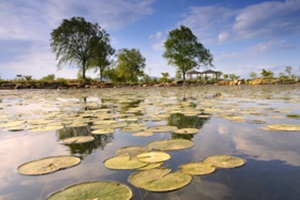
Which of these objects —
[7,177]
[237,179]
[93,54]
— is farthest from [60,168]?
[93,54]

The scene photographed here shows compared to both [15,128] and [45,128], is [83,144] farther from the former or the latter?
[15,128]

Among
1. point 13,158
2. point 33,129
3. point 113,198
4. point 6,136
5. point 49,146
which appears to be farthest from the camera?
point 33,129

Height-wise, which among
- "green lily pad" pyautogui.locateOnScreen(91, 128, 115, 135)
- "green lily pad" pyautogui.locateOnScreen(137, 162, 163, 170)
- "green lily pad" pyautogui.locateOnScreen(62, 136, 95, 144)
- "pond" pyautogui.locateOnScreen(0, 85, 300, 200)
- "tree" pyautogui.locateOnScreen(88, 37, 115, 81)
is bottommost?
"pond" pyautogui.locateOnScreen(0, 85, 300, 200)

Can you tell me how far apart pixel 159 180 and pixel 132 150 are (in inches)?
27.5

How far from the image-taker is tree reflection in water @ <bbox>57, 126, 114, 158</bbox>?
2100mm

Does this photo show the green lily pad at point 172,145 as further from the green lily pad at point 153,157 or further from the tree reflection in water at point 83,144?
the tree reflection in water at point 83,144

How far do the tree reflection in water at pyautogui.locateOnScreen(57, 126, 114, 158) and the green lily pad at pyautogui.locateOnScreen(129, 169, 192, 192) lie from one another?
0.74m

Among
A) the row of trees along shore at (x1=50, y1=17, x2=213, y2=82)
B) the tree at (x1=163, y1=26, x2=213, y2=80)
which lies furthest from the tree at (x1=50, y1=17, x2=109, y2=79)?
the tree at (x1=163, y1=26, x2=213, y2=80)

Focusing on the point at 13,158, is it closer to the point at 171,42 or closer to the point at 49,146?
the point at 49,146

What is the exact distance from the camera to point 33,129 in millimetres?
3049

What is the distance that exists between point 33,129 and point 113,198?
2.36 metres

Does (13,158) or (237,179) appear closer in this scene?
(237,179)

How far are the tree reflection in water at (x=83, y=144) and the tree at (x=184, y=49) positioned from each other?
3086cm

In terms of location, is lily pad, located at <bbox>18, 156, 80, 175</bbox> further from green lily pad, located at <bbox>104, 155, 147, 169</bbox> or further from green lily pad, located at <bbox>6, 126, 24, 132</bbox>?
green lily pad, located at <bbox>6, 126, 24, 132</bbox>
